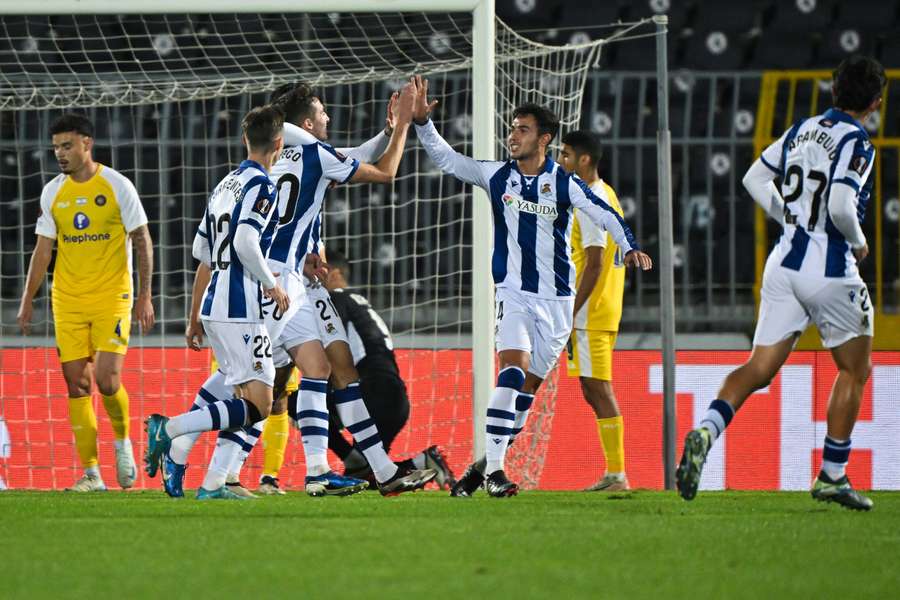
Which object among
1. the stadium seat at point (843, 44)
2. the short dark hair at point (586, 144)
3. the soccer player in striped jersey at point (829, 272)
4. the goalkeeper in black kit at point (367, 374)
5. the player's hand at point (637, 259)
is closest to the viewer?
the soccer player in striped jersey at point (829, 272)

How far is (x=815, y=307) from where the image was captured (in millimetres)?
5617

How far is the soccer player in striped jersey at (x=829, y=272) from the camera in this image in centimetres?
559

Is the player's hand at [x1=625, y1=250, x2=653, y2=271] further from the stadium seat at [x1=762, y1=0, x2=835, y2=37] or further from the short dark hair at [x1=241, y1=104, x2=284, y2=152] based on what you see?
the stadium seat at [x1=762, y1=0, x2=835, y2=37]

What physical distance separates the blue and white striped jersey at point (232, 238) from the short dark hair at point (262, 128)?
83mm

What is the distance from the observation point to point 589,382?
304 inches

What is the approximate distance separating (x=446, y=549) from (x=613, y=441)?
359cm

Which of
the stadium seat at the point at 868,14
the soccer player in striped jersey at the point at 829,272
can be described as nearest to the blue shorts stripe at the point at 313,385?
the soccer player in striped jersey at the point at 829,272

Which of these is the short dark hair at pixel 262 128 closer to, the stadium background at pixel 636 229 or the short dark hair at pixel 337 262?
the short dark hair at pixel 337 262

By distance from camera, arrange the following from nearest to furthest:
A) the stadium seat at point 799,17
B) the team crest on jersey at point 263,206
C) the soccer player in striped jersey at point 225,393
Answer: the team crest on jersey at point 263,206 → the soccer player in striped jersey at point 225,393 → the stadium seat at point 799,17

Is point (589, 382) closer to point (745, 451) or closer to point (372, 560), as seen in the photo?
point (745, 451)

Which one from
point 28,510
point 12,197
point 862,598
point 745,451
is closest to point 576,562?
point 862,598

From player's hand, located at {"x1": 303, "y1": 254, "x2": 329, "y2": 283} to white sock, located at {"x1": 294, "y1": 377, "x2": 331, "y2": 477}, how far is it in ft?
1.58

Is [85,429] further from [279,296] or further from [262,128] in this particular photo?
[262,128]

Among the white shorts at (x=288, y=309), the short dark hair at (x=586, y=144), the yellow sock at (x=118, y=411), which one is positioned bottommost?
the yellow sock at (x=118, y=411)
